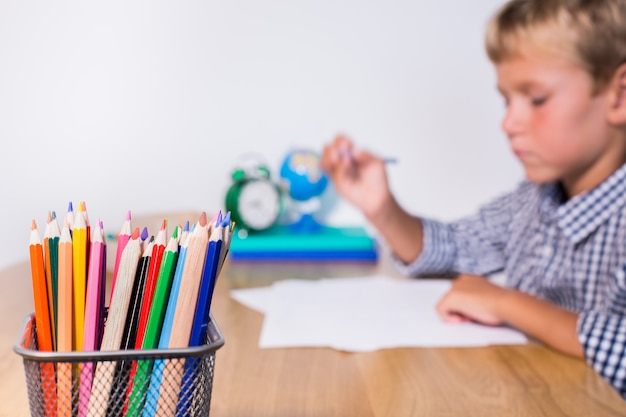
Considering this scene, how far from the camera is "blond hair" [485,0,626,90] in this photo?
123cm

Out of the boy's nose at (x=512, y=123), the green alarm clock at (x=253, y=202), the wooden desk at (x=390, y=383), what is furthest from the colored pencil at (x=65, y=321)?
the green alarm clock at (x=253, y=202)

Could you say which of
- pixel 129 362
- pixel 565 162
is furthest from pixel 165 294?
pixel 565 162

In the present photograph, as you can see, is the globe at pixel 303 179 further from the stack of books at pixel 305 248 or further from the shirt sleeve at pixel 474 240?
the shirt sleeve at pixel 474 240

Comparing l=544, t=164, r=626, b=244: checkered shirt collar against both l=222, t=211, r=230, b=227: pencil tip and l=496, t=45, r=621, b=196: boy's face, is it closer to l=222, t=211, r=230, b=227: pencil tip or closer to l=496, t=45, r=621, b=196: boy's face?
l=496, t=45, r=621, b=196: boy's face

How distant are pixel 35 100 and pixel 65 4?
0.71 feet

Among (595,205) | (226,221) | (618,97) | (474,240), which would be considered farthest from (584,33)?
(226,221)

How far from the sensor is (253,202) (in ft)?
5.05

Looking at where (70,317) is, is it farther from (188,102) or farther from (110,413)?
(188,102)

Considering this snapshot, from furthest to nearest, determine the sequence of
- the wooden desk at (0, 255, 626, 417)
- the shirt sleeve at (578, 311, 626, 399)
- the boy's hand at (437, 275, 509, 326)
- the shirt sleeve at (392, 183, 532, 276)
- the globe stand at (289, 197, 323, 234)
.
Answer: the globe stand at (289, 197, 323, 234)
the shirt sleeve at (392, 183, 532, 276)
the boy's hand at (437, 275, 509, 326)
the shirt sleeve at (578, 311, 626, 399)
the wooden desk at (0, 255, 626, 417)

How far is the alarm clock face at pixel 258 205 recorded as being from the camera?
1536mm

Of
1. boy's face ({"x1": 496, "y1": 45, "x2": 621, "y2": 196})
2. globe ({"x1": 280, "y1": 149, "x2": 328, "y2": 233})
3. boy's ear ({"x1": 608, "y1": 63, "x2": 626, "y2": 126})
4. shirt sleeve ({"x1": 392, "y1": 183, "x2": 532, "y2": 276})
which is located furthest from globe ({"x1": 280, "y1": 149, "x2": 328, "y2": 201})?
boy's ear ({"x1": 608, "y1": 63, "x2": 626, "y2": 126})

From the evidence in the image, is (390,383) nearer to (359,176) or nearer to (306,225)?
(359,176)

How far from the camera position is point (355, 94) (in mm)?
1746

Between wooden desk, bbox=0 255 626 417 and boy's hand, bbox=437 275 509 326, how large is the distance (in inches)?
3.5
